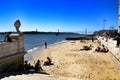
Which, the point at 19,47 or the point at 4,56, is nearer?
the point at 4,56

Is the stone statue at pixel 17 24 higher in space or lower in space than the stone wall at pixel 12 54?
higher

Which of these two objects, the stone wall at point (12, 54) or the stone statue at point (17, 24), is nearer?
the stone wall at point (12, 54)

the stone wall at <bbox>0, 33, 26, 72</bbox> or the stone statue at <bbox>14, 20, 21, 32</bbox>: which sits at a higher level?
the stone statue at <bbox>14, 20, 21, 32</bbox>

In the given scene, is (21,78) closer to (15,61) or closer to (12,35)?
(15,61)

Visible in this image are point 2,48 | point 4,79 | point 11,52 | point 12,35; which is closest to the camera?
point 4,79

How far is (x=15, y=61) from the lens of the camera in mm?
16422

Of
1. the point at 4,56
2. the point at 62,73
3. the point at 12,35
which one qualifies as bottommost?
the point at 62,73

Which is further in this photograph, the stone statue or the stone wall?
the stone statue

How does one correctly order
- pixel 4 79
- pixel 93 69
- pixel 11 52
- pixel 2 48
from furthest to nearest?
pixel 93 69, pixel 11 52, pixel 2 48, pixel 4 79

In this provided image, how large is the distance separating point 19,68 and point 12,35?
7.33 feet

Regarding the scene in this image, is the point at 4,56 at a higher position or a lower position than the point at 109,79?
higher

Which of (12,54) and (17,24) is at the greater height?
(17,24)

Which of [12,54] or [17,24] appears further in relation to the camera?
[17,24]

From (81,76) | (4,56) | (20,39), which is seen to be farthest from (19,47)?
(81,76)
